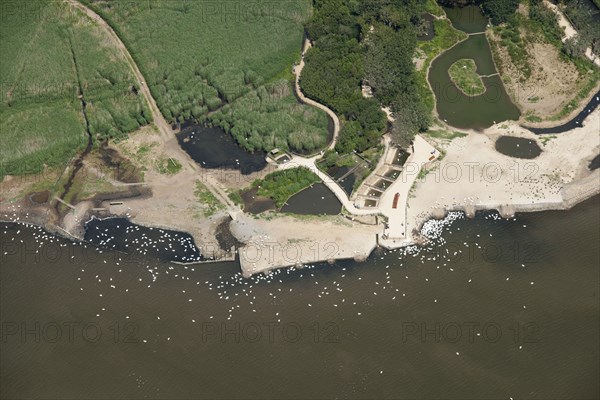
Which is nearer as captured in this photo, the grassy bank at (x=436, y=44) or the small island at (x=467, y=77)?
the small island at (x=467, y=77)

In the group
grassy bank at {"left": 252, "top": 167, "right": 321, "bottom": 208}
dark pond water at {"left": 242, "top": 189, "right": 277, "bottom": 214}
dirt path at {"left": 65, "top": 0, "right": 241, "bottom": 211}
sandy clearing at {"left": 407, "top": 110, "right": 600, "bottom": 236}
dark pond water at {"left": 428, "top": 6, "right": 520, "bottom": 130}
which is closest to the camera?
sandy clearing at {"left": 407, "top": 110, "right": 600, "bottom": 236}

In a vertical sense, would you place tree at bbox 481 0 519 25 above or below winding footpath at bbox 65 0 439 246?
above

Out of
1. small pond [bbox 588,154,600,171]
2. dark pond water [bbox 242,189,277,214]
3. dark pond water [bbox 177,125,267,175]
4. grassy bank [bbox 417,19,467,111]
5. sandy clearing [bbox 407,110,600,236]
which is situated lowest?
dark pond water [bbox 242,189,277,214]

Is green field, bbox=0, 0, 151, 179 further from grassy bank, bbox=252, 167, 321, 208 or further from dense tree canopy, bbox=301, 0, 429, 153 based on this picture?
dense tree canopy, bbox=301, 0, 429, 153

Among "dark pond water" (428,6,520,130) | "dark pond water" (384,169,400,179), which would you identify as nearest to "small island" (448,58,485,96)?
"dark pond water" (428,6,520,130)

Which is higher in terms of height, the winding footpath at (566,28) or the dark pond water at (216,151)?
the winding footpath at (566,28)

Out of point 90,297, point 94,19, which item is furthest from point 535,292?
point 94,19

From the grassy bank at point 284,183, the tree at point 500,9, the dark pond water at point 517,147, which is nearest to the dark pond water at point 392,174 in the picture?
the grassy bank at point 284,183

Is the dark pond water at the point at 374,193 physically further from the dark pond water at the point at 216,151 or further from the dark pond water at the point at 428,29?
the dark pond water at the point at 428,29
